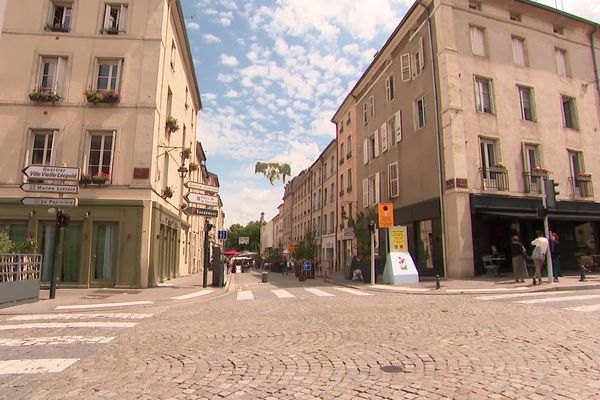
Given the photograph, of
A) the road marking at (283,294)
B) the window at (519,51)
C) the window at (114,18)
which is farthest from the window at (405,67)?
the road marking at (283,294)

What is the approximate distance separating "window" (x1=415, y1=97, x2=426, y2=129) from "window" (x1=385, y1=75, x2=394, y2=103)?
3333 millimetres

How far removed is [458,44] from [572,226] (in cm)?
1042

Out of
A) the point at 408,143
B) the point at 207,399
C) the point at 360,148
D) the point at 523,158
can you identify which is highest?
the point at 360,148

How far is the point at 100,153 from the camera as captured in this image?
15.1m

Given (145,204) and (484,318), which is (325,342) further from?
(145,204)

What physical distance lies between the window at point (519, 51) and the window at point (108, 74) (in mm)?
18543

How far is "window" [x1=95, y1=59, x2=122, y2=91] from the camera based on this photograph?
15.7m

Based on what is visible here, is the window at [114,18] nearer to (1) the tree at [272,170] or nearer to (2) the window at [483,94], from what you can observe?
(2) the window at [483,94]

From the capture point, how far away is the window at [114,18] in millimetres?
15938

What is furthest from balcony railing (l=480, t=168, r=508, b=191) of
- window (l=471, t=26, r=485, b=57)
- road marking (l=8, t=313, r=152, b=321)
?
road marking (l=8, t=313, r=152, b=321)

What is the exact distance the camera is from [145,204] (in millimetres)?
14680

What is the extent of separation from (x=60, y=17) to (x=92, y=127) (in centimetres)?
529

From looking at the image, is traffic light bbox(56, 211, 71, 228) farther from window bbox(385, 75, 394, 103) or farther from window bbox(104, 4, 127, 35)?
window bbox(385, 75, 394, 103)

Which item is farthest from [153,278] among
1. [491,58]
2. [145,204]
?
[491,58]
